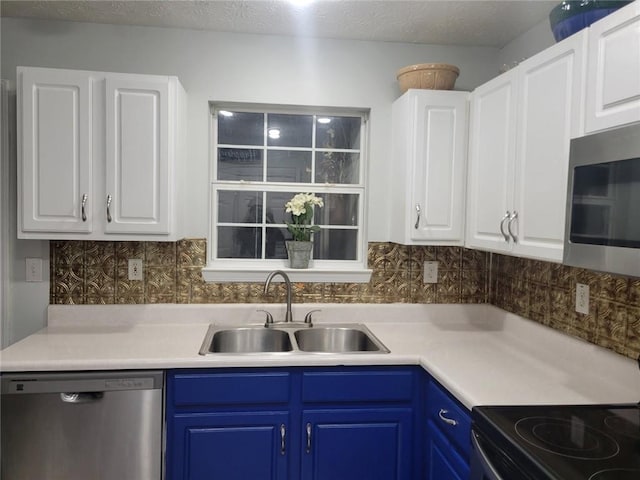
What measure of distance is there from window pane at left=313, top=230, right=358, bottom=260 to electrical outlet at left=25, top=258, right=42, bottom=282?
1.42 meters

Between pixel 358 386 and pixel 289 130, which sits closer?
pixel 358 386

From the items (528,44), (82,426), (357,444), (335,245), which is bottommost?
(357,444)

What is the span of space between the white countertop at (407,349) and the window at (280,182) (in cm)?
31

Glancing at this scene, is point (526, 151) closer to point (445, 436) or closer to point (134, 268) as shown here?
point (445, 436)

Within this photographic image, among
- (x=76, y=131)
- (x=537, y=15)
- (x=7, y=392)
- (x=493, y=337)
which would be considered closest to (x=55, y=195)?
(x=76, y=131)

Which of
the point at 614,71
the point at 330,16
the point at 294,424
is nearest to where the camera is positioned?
A: the point at 614,71

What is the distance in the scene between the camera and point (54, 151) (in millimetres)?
2104

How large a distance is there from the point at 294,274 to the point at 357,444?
925 millimetres

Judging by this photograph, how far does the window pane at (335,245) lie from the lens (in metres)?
2.73

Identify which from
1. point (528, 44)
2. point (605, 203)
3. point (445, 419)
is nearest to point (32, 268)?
point (445, 419)

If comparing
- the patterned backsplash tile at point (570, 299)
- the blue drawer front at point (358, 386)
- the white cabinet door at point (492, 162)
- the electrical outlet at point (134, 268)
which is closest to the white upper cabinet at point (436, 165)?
the white cabinet door at point (492, 162)

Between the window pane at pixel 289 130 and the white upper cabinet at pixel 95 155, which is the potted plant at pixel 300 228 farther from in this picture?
the white upper cabinet at pixel 95 155

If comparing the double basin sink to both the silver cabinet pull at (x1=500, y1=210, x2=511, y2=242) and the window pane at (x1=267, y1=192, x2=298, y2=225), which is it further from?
the silver cabinet pull at (x1=500, y1=210, x2=511, y2=242)

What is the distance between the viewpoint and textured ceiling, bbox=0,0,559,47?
214 cm
